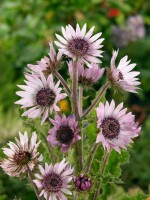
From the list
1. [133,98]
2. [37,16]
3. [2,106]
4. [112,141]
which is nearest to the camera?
[112,141]

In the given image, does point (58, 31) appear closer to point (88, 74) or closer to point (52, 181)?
point (88, 74)

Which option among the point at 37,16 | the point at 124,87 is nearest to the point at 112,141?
the point at 124,87

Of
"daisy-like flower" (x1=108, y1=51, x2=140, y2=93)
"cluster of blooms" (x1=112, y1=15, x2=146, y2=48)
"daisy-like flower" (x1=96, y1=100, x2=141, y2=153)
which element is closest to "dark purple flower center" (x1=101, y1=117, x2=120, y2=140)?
"daisy-like flower" (x1=96, y1=100, x2=141, y2=153)

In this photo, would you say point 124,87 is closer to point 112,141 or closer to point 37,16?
point 112,141

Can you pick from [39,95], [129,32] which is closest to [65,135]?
[39,95]

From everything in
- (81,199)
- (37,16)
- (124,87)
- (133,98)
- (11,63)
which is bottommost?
(81,199)

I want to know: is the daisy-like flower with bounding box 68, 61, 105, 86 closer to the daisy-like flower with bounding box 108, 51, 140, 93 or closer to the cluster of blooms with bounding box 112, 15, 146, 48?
the daisy-like flower with bounding box 108, 51, 140, 93

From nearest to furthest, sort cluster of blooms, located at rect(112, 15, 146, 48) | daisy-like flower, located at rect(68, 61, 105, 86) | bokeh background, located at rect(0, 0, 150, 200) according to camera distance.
Answer: daisy-like flower, located at rect(68, 61, 105, 86), bokeh background, located at rect(0, 0, 150, 200), cluster of blooms, located at rect(112, 15, 146, 48)

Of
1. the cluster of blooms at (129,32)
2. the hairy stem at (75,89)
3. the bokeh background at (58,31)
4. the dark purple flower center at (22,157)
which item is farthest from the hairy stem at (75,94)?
the cluster of blooms at (129,32)
